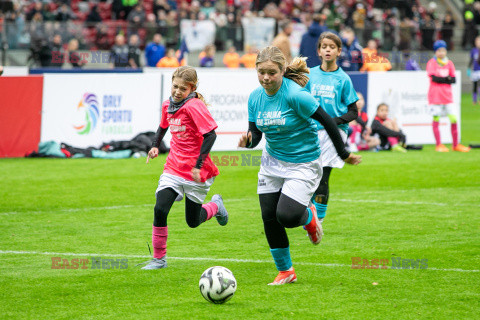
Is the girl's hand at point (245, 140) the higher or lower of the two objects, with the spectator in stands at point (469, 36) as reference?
lower

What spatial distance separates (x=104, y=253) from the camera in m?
8.00

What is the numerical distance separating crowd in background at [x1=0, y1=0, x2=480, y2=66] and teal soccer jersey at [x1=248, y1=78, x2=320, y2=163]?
653 inches

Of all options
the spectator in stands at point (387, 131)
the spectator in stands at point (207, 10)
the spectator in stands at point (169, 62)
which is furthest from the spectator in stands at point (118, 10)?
the spectator in stands at point (387, 131)

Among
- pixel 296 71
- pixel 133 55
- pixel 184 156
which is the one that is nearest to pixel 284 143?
pixel 296 71

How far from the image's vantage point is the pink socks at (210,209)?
8211 millimetres

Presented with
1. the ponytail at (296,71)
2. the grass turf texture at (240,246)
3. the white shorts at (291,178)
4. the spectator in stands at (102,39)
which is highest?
the spectator in stands at (102,39)

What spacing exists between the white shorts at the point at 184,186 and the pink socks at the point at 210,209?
62 cm

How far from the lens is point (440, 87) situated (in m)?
17.3

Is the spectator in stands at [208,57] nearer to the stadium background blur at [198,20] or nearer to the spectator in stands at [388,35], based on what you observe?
the stadium background blur at [198,20]

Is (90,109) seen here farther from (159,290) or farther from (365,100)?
(159,290)

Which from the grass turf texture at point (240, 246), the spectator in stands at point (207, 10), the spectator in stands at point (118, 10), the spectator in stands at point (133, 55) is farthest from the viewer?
the spectator in stands at point (207, 10)

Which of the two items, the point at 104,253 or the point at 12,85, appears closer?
the point at 104,253

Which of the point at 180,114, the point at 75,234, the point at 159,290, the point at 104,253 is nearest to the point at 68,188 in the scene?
the point at 75,234

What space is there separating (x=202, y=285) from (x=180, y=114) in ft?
6.62
